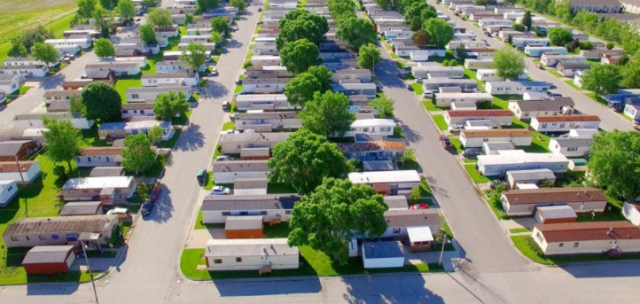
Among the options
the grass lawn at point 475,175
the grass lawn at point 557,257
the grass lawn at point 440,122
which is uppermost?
the grass lawn at point 440,122

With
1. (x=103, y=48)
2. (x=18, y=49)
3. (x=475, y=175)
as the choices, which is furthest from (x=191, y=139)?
(x=18, y=49)

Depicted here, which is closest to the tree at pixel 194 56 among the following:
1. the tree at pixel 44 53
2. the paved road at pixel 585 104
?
the tree at pixel 44 53

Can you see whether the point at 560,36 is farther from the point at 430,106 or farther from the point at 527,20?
the point at 430,106

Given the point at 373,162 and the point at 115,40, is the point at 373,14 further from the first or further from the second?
the point at 373,162

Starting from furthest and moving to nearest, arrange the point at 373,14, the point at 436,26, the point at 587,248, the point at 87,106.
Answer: the point at 373,14, the point at 436,26, the point at 87,106, the point at 587,248

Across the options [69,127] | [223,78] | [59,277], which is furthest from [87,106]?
[59,277]

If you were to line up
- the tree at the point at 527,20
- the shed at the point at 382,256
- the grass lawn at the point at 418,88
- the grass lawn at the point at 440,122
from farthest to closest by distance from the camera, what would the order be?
the tree at the point at 527,20 → the grass lawn at the point at 418,88 → the grass lawn at the point at 440,122 → the shed at the point at 382,256

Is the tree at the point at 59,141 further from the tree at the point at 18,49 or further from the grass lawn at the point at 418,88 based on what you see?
the tree at the point at 18,49
